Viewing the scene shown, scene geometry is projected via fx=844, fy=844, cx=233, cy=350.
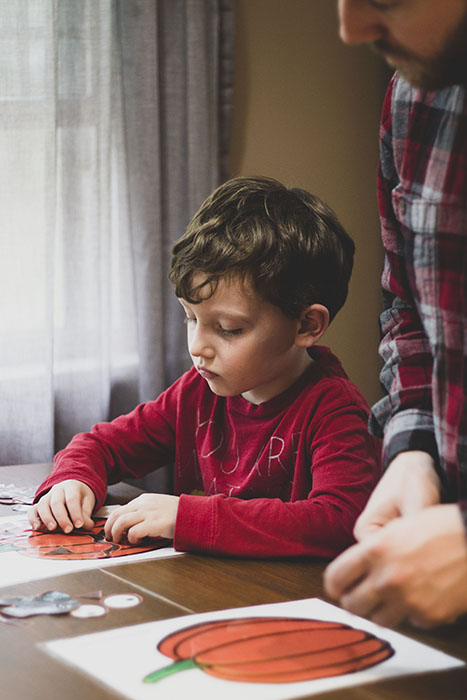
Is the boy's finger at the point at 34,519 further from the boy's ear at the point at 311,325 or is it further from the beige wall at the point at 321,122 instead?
the beige wall at the point at 321,122

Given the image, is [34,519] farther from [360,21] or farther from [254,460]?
[360,21]

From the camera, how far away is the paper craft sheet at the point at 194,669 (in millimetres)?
671

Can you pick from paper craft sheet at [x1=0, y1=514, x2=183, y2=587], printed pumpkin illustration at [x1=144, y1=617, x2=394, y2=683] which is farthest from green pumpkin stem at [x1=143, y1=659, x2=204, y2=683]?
paper craft sheet at [x1=0, y1=514, x2=183, y2=587]

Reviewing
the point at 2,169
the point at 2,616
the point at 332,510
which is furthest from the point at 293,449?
the point at 2,169

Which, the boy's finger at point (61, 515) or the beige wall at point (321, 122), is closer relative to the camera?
the boy's finger at point (61, 515)

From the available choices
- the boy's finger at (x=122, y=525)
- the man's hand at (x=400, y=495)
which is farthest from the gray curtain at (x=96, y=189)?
the man's hand at (x=400, y=495)

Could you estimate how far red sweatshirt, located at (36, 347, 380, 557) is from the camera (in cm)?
105

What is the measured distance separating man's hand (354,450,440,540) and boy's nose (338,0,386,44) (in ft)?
1.24

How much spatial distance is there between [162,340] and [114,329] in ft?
0.53

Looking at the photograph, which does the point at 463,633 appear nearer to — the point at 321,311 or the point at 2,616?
the point at 2,616

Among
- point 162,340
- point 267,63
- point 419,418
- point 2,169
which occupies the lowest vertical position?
point 162,340

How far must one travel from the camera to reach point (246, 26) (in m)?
3.04

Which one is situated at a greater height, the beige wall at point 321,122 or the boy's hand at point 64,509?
the beige wall at point 321,122

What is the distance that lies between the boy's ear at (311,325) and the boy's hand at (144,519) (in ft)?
1.12
